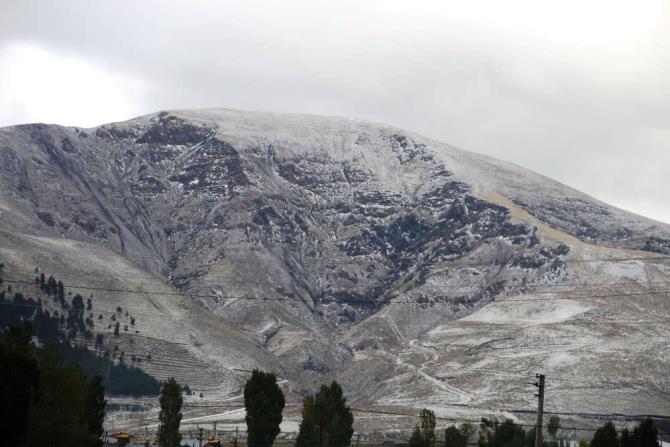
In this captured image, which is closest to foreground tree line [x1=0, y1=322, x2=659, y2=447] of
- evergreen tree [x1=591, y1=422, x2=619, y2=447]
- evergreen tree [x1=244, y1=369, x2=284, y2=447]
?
evergreen tree [x1=244, y1=369, x2=284, y2=447]

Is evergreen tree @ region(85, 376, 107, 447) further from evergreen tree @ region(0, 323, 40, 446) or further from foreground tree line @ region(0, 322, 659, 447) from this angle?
evergreen tree @ region(0, 323, 40, 446)

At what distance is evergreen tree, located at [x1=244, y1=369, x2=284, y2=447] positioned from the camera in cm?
18350

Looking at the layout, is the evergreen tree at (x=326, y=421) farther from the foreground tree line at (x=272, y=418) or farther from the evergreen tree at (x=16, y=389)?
the evergreen tree at (x=16, y=389)

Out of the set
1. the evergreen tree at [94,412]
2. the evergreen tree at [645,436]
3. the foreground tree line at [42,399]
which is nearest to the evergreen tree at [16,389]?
the foreground tree line at [42,399]

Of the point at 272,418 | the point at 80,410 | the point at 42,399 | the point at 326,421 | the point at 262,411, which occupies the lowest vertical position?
the point at 80,410

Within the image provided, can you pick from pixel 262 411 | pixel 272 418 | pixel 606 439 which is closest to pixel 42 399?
pixel 262 411

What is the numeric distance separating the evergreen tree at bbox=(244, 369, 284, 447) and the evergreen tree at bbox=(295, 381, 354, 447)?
406cm

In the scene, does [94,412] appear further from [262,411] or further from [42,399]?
[262,411]

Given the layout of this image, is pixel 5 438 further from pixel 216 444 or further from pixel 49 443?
pixel 216 444

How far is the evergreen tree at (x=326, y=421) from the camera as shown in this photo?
180 meters

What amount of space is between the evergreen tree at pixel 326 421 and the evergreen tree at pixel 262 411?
406cm

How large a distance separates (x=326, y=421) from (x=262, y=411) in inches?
371

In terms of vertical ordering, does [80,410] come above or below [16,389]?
below

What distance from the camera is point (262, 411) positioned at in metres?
185
